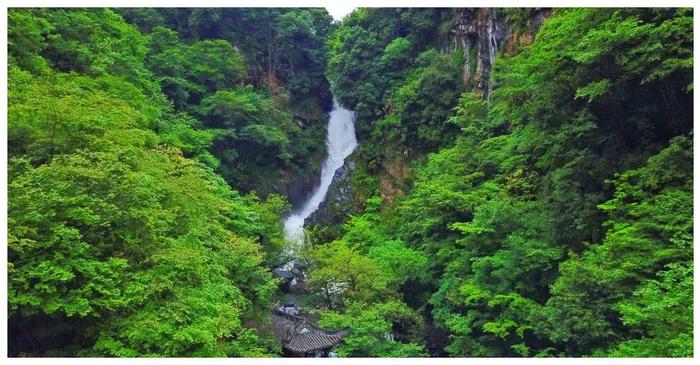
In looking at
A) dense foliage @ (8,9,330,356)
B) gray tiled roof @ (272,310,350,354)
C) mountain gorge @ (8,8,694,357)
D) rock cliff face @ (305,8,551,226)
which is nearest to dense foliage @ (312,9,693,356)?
mountain gorge @ (8,8,694,357)

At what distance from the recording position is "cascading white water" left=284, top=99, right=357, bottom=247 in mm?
25359

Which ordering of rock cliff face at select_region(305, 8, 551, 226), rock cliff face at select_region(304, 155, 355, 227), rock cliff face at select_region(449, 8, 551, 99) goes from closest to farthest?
rock cliff face at select_region(449, 8, 551, 99), rock cliff face at select_region(305, 8, 551, 226), rock cliff face at select_region(304, 155, 355, 227)

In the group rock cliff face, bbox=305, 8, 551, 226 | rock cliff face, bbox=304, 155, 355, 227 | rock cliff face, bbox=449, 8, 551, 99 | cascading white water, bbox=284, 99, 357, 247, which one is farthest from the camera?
cascading white water, bbox=284, 99, 357, 247

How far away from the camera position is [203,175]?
631 inches

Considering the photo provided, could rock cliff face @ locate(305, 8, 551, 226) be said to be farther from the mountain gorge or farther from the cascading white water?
the cascading white water

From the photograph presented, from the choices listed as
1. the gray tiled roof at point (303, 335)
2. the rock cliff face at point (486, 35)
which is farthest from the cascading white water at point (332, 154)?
the gray tiled roof at point (303, 335)

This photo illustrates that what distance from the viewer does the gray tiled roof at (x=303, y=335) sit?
1408 cm

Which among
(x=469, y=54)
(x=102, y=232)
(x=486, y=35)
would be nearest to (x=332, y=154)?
(x=469, y=54)

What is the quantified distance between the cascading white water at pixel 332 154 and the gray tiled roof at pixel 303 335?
8.76 m

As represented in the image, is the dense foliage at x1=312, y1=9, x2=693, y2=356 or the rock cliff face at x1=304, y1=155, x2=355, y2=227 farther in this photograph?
the rock cliff face at x1=304, y1=155, x2=355, y2=227

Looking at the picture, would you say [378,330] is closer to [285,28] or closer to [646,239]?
[646,239]

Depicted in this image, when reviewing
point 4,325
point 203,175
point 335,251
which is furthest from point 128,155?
point 335,251

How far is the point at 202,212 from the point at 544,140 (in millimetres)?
8398

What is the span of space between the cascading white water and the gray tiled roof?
28.7ft
